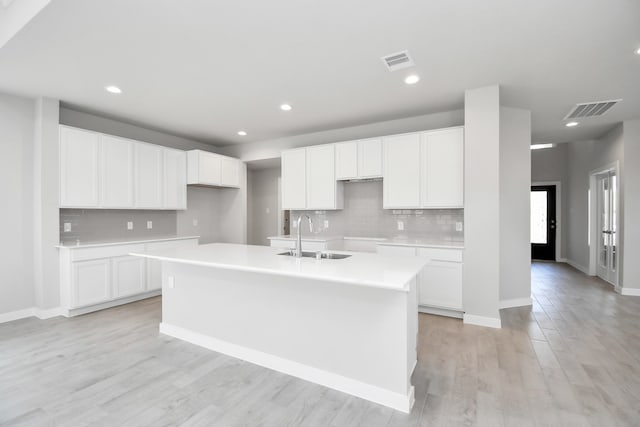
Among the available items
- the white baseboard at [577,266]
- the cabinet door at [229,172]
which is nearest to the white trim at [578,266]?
the white baseboard at [577,266]

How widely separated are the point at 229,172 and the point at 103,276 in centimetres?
268

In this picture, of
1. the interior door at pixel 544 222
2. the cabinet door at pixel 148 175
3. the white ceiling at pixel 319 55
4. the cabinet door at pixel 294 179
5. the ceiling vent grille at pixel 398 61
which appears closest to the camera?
the white ceiling at pixel 319 55

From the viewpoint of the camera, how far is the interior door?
8.07 metres

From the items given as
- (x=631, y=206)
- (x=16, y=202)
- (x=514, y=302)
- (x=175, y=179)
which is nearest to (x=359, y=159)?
(x=514, y=302)

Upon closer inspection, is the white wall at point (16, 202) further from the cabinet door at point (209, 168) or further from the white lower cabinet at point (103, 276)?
the cabinet door at point (209, 168)

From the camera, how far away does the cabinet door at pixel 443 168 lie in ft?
12.7

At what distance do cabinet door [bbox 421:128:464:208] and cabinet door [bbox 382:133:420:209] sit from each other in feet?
0.31

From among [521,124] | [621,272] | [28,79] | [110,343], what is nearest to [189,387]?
[110,343]

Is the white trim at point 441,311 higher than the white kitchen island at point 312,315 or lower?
lower

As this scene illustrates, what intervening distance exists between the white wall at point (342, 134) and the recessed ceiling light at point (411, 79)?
3.93 ft

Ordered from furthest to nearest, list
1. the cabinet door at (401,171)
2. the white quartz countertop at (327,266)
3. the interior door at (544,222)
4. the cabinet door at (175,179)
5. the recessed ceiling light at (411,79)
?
the interior door at (544,222)
the cabinet door at (175,179)
the cabinet door at (401,171)
the recessed ceiling light at (411,79)
the white quartz countertop at (327,266)

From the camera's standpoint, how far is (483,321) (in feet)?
11.6

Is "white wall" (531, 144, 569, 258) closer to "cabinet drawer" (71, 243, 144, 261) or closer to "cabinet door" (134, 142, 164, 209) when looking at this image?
"cabinet door" (134, 142, 164, 209)

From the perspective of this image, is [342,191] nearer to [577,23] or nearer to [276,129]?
[276,129]
